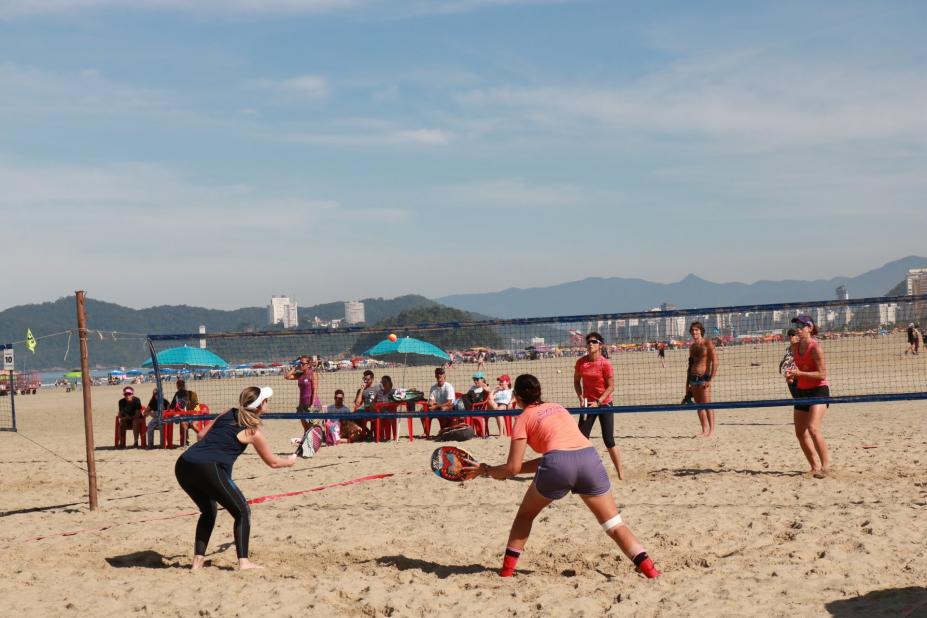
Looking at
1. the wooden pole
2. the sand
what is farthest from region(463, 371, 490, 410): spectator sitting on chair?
the wooden pole

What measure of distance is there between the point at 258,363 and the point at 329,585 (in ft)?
30.9

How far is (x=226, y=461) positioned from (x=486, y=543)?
2.09m

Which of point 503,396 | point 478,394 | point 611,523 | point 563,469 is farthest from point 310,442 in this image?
A: point 503,396

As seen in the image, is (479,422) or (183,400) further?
(183,400)

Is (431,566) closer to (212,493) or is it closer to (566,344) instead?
(212,493)

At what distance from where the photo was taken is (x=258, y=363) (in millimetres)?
15141

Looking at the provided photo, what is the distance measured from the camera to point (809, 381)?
891 centimetres

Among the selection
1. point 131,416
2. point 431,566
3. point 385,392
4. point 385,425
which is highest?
point 385,392

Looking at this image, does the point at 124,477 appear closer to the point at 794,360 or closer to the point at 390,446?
the point at 390,446

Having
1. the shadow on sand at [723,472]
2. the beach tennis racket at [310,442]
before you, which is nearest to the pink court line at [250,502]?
the beach tennis racket at [310,442]

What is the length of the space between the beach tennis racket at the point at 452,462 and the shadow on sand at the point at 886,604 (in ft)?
7.79

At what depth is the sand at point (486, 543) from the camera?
557cm

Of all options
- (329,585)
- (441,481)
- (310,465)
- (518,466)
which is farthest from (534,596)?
(310,465)

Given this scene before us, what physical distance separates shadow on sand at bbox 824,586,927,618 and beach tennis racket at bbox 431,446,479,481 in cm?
238
